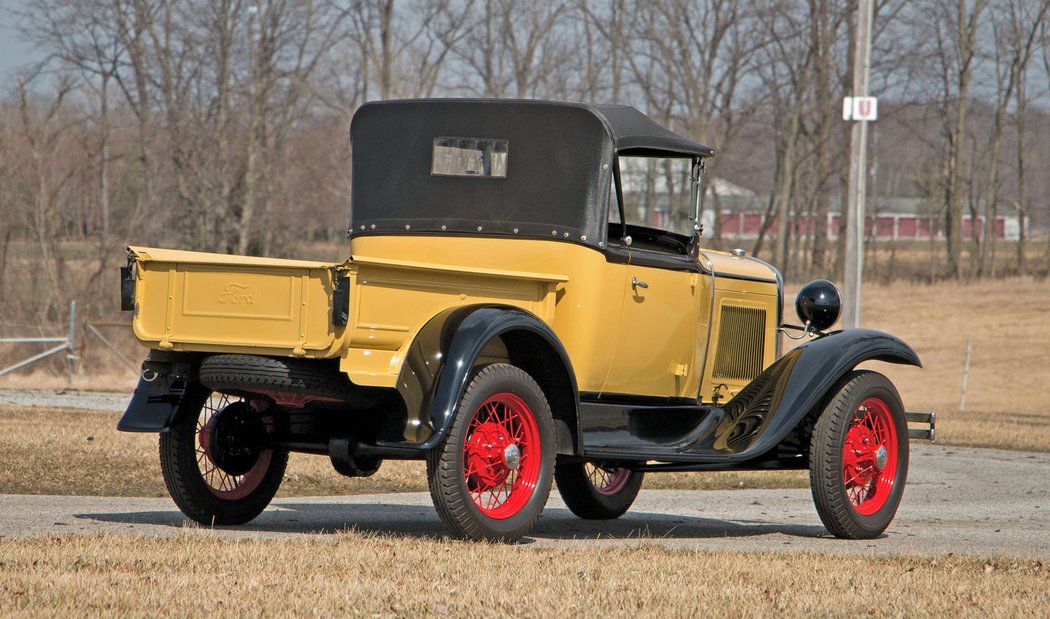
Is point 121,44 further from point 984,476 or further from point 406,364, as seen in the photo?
point 406,364

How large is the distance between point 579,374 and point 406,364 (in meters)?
1.47

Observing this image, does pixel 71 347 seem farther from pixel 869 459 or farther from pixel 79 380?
pixel 869 459

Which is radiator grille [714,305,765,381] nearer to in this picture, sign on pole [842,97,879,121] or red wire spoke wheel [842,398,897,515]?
red wire spoke wheel [842,398,897,515]

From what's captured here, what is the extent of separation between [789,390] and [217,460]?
325 cm

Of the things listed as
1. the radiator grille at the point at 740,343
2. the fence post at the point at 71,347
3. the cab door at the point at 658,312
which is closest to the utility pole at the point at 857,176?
the radiator grille at the point at 740,343

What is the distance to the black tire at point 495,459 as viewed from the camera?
626cm

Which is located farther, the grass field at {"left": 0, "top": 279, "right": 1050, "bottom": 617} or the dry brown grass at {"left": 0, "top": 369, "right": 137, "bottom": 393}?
the dry brown grass at {"left": 0, "top": 369, "right": 137, "bottom": 393}

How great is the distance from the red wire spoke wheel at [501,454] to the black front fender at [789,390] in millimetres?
1331

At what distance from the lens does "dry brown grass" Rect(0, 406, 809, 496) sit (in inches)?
385

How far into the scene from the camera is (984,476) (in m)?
12.5

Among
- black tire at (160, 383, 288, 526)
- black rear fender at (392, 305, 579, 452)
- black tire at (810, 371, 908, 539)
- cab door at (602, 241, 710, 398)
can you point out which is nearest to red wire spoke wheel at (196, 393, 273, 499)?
black tire at (160, 383, 288, 526)

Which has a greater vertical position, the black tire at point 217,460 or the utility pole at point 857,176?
the utility pole at point 857,176

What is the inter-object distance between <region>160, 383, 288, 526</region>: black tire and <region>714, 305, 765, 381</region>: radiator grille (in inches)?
115

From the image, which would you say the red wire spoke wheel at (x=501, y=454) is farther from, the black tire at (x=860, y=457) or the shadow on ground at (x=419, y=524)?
the black tire at (x=860, y=457)
